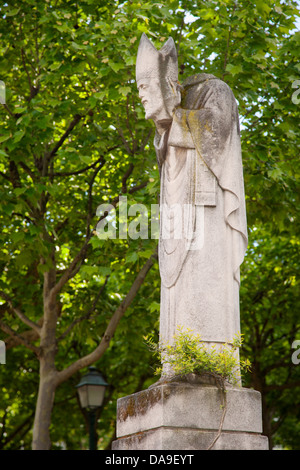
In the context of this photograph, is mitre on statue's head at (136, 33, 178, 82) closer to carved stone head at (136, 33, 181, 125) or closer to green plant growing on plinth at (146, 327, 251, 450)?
carved stone head at (136, 33, 181, 125)

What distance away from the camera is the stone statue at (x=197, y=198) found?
20.0 ft

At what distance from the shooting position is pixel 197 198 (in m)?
6.33

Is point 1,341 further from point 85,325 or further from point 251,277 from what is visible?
point 251,277

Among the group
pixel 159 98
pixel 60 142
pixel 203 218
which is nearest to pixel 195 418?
pixel 203 218

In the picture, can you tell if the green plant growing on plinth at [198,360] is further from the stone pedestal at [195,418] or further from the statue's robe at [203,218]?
the statue's robe at [203,218]

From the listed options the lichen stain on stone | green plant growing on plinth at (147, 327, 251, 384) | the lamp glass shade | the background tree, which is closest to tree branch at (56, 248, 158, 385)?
the background tree

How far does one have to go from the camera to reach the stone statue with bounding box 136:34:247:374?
6098 millimetres

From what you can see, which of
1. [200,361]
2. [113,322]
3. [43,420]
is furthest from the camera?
[113,322]

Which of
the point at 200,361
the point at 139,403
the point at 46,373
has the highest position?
the point at 46,373

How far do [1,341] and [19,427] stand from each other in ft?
29.5

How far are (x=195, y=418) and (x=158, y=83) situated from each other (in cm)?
316

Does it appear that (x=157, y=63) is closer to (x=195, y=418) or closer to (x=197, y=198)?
(x=197, y=198)
